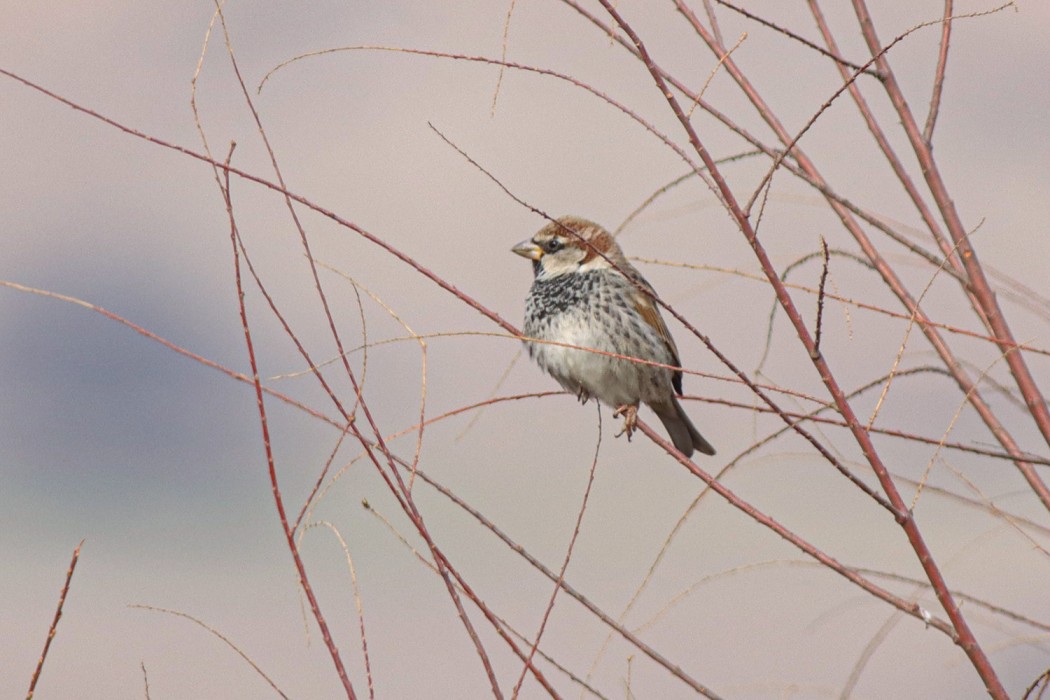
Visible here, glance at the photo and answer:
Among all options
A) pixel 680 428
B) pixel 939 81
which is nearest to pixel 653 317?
pixel 680 428

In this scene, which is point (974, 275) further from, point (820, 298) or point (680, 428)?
point (680, 428)

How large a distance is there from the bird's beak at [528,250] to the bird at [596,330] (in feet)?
0.08

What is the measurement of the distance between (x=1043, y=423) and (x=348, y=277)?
1279 millimetres

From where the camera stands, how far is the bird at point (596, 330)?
13.3 feet

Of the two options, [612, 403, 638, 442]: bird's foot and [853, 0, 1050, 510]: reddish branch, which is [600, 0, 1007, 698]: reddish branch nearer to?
[853, 0, 1050, 510]: reddish branch

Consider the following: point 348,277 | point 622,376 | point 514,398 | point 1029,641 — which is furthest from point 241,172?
point 622,376

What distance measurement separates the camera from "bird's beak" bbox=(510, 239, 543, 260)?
4.52 metres

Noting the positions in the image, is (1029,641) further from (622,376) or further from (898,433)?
(622,376)

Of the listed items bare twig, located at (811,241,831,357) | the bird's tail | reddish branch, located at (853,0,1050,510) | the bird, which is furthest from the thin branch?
the bird's tail

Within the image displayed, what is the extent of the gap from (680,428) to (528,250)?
0.90 metres

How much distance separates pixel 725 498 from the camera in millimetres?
1809

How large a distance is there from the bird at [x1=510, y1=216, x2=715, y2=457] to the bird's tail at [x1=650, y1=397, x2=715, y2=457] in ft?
0.06

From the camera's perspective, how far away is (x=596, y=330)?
4035 millimetres

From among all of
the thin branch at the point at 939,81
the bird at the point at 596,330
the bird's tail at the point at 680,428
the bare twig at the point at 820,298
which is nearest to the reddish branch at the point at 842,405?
the bare twig at the point at 820,298
